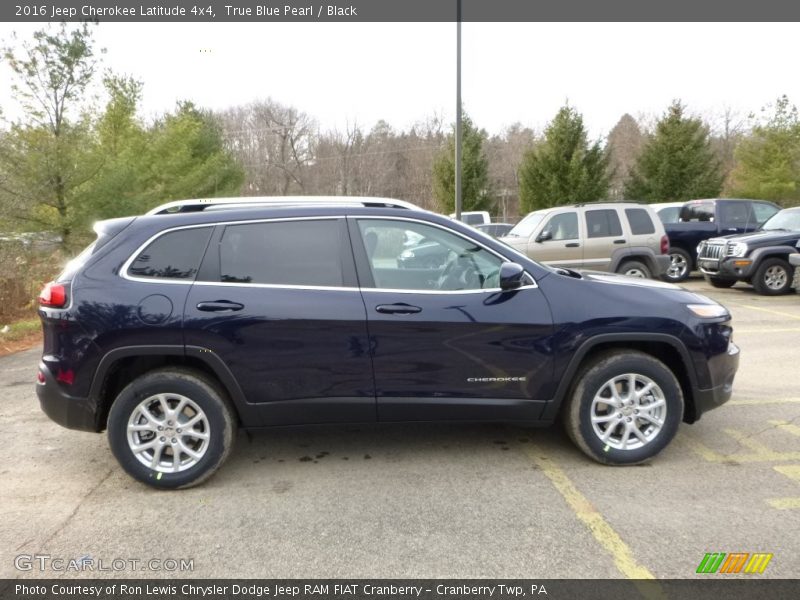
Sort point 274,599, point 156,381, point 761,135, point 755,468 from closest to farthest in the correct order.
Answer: point 274,599
point 156,381
point 755,468
point 761,135

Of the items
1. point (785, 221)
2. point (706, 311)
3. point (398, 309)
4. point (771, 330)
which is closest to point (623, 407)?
point (706, 311)

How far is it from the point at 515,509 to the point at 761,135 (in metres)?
28.6

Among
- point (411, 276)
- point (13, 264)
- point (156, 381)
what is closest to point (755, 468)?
point (411, 276)

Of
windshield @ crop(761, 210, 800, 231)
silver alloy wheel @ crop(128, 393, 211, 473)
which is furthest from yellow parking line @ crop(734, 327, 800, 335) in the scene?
silver alloy wheel @ crop(128, 393, 211, 473)

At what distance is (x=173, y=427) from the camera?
11.5 feet

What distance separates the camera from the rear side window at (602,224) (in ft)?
35.5

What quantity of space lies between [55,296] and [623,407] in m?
3.76

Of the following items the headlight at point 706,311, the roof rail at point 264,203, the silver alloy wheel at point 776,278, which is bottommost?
the silver alloy wheel at point 776,278

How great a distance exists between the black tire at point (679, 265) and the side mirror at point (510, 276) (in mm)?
11971

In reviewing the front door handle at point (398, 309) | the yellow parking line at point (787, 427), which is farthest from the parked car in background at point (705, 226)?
the front door handle at point (398, 309)

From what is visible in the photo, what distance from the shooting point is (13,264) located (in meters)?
9.99

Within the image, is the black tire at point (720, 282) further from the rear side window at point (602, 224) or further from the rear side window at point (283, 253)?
the rear side window at point (283, 253)

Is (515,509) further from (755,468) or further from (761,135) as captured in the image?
(761,135)

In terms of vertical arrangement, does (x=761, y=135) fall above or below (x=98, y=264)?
above
